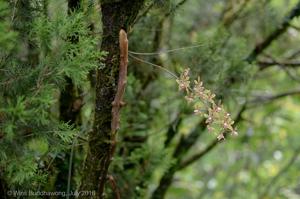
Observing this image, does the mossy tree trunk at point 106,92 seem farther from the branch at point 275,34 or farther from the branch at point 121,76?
the branch at point 275,34

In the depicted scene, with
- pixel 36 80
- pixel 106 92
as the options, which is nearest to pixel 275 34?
pixel 106 92

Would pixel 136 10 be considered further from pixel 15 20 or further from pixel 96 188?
pixel 96 188

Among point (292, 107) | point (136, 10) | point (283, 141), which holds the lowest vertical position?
point (283, 141)

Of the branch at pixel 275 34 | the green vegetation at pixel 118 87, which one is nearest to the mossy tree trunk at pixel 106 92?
the green vegetation at pixel 118 87

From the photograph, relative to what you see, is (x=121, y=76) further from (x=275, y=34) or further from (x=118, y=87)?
(x=275, y=34)

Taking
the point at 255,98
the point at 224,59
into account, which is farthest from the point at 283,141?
the point at 224,59

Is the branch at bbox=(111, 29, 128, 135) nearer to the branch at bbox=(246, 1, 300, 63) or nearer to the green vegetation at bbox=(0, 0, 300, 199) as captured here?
the green vegetation at bbox=(0, 0, 300, 199)

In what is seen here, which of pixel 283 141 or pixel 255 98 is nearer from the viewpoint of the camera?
pixel 255 98
